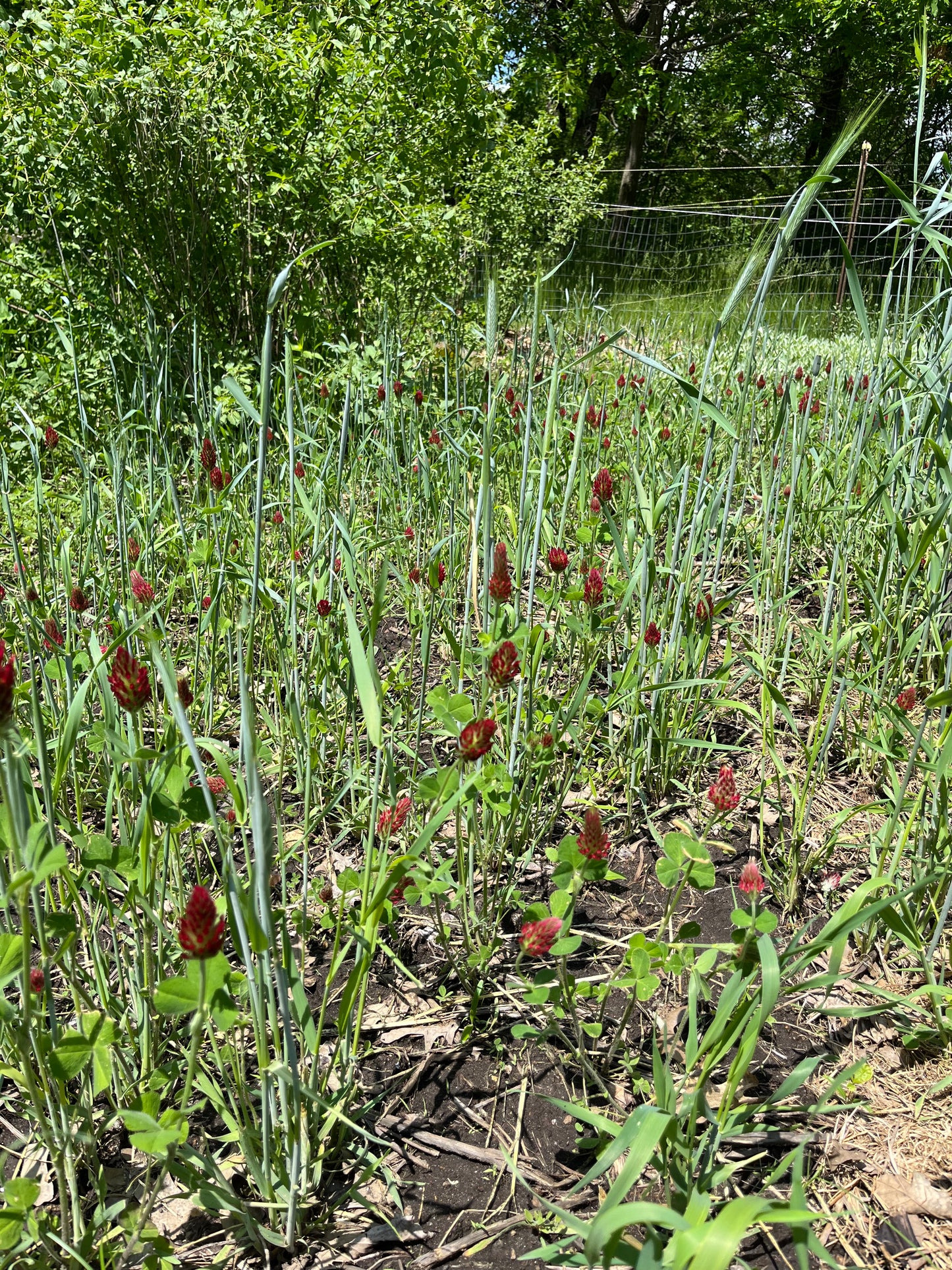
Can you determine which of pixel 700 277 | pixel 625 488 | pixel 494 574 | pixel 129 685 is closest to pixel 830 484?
pixel 625 488

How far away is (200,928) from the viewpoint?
760 mm

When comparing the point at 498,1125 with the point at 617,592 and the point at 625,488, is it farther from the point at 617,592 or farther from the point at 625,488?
the point at 625,488

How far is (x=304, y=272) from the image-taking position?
3703 millimetres

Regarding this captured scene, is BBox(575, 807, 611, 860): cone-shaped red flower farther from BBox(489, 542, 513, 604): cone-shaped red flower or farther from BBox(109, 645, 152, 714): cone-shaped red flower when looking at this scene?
BBox(109, 645, 152, 714): cone-shaped red flower

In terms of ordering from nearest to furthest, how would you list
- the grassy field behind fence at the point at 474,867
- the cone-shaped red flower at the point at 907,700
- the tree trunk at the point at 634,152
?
1. the grassy field behind fence at the point at 474,867
2. the cone-shaped red flower at the point at 907,700
3. the tree trunk at the point at 634,152

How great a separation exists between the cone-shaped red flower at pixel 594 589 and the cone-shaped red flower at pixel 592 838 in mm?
582

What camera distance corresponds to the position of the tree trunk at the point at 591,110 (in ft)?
50.4

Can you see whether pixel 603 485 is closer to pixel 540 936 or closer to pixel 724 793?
pixel 724 793

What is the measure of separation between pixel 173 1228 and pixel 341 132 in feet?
11.9

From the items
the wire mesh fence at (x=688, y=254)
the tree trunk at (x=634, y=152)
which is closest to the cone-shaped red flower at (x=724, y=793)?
the wire mesh fence at (x=688, y=254)

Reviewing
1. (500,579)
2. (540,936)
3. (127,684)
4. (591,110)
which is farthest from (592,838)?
(591,110)

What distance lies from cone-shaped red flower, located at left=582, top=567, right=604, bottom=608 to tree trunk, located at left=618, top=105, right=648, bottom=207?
14665mm

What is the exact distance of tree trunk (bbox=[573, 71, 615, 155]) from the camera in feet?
50.4

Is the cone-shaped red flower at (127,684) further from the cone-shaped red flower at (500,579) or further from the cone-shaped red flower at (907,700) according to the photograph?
the cone-shaped red flower at (907,700)
